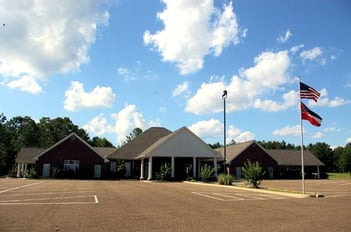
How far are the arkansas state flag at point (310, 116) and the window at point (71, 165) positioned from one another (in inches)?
1324

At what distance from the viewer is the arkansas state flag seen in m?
23.8

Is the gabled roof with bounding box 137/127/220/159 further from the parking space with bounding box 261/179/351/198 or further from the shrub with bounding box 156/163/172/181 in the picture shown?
the parking space with bounding box 261/179/351/198

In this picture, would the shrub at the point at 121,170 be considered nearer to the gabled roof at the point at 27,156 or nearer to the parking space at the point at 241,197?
the gabled roof at the point at 27,156

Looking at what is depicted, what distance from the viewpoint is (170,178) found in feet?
142

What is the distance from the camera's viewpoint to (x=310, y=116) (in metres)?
23.9

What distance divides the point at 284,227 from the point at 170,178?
1307 inches

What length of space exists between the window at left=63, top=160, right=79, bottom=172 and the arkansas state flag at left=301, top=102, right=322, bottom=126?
3364cm

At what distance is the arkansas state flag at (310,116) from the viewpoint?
2377 cm

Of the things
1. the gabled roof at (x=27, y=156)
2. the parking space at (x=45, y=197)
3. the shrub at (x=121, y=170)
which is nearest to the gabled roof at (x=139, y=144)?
the shrub at (x=121, y=170)

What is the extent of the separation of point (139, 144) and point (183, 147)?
11.2m

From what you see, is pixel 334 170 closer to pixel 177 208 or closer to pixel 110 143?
pixel 110 143

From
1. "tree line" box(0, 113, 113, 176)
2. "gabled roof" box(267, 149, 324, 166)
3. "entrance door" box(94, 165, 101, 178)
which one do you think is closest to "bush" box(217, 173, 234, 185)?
"entrance door" box(94, 165, 101, 178)

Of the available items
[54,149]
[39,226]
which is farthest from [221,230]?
[54,149]

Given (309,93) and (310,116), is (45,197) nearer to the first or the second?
Answer: (310,116)
